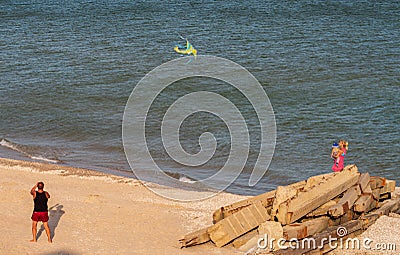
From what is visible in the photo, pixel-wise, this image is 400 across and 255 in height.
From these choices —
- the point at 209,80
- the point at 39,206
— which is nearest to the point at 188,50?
the point at 209,80

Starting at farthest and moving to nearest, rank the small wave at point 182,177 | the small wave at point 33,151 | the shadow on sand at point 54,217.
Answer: the small wave at point 33,151, the small wave at point 182,177, the shadow on sand at point 54,217

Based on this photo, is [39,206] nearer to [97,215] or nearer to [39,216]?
[39,216]

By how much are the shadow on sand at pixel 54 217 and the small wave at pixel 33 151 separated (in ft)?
24.7

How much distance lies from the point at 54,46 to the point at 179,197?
26863 millimetres

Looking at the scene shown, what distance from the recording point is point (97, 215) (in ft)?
61.8

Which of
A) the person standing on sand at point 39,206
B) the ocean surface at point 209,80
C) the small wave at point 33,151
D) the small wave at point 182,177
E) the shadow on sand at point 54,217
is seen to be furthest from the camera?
the ocean surface at point 209,80

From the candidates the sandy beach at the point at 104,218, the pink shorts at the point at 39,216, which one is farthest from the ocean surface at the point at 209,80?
the pink shorts at the point at 39,216

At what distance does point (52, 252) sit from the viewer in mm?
15617

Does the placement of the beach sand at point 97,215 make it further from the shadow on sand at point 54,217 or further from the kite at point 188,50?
the kite at point 188,50

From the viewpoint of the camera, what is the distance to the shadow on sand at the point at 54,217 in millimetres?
17197

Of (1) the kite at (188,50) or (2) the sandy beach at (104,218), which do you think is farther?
(1) the kite at (188,50)

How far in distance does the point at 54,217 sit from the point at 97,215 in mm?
1154

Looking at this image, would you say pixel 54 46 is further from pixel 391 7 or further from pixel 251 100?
pixel 391 7

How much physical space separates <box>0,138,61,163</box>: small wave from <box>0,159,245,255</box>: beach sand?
2534 millimetres
